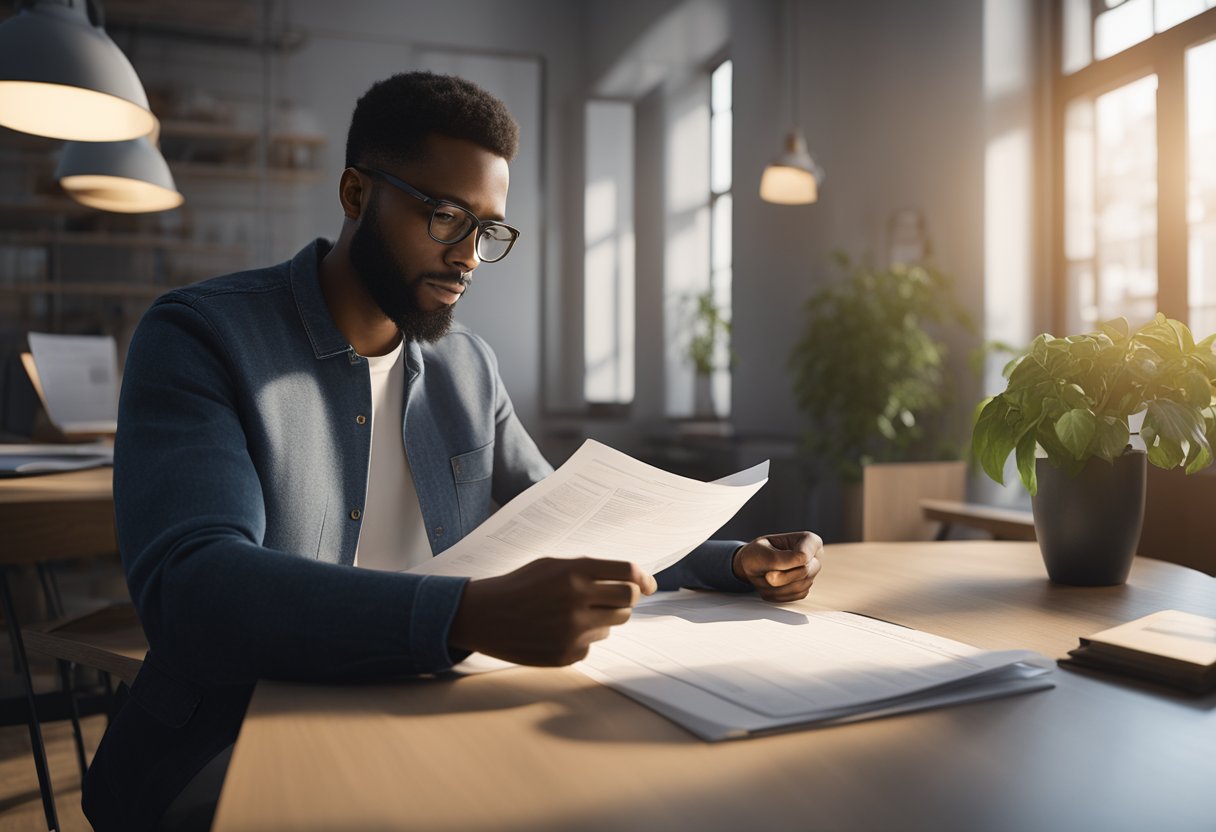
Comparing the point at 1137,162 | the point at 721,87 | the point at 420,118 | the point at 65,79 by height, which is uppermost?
the point at 721,87

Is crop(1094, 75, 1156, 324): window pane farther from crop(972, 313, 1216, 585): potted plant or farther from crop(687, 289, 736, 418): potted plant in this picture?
crop(972, 313, 1216, 585): potted plant

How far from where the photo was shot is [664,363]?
6309 mm

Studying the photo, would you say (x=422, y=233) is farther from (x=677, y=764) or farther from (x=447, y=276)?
(x=677, y=764)

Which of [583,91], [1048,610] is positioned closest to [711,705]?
[1048,610]

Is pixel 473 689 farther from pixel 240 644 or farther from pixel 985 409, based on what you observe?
pixel 985 409

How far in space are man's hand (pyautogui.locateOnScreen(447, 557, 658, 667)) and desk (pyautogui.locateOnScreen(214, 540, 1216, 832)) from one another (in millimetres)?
32

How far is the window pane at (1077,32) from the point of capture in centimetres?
397

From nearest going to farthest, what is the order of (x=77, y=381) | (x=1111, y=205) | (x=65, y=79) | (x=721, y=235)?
1. (x=65, y=79)
2. (x=77, y=381)
3. (x=1111, y=205)
4. (x=721, y=235)

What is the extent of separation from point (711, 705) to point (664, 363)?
5.73 meters

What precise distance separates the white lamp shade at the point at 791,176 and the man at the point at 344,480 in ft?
9.84

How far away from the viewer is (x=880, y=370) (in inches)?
157

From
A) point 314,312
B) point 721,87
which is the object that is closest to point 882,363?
point 721,87

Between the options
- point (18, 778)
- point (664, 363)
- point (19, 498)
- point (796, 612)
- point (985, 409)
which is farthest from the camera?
point (664, 363)

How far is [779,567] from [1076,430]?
374 mm
